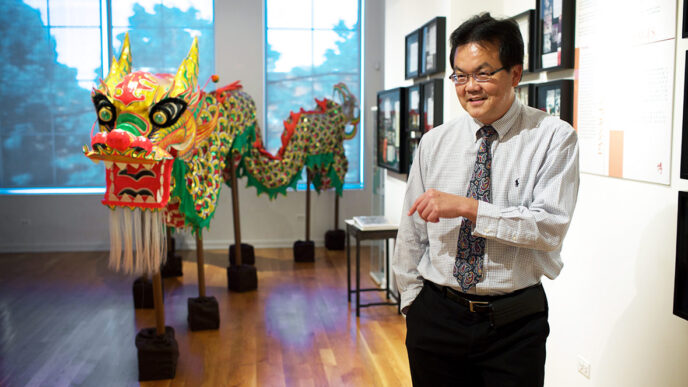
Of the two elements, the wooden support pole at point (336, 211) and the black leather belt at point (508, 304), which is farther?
the wooden support pole at point (336, 211)

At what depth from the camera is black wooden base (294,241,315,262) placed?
21.6 ft

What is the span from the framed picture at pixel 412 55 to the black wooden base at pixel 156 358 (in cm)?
240

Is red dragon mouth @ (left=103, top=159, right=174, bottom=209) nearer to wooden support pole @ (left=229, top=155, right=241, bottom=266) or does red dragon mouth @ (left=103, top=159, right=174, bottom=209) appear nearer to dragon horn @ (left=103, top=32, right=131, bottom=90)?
dragon horn @ (left=103, top=32, right=131, bottom=90)

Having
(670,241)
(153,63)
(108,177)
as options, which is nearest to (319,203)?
(153,63)

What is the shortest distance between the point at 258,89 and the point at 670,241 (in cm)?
561

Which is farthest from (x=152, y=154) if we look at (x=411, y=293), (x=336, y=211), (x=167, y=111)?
(x=336, y=211)

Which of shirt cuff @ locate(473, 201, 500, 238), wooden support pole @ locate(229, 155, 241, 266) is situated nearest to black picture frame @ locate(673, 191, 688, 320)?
shirt cuff @ locate(473, 201, 500, 238)

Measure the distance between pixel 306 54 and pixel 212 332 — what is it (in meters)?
3.96

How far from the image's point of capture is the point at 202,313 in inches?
175

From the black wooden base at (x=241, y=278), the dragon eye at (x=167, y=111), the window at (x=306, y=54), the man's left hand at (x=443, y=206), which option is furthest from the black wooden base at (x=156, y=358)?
the window at (x=306, y=54)

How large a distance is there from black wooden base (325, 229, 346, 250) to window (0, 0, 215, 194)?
2322 millimetres

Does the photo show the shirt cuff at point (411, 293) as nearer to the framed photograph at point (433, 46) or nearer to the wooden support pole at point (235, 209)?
the framed photograph at point (433, 46)

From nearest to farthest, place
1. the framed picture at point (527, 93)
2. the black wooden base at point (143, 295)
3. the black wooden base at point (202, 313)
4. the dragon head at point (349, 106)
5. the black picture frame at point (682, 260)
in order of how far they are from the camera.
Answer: the black picture frame at point (682, 260) → the framed picture at point (527, 93) → the black wooden base at point (202, 313) → the black wooden base at point (143, 295) → the dragon head at point (349, 106)

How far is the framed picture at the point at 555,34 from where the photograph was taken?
2.67 metres
